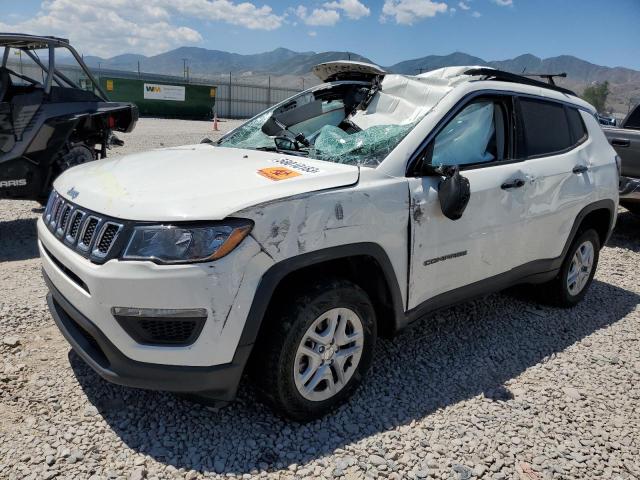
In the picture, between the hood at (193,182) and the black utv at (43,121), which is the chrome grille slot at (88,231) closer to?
the hood at (193,182)

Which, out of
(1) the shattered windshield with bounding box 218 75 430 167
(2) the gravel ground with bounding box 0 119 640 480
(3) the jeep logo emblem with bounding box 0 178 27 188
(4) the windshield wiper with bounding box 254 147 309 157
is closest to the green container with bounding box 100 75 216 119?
(3) the jeep logo emblem with bounding box 0 178 27 188

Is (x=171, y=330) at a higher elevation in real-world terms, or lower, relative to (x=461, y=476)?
higher

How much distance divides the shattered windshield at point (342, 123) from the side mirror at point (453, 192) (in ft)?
1.11

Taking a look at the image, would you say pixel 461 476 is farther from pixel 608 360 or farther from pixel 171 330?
pixel 608 360

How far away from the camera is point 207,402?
7.94 feet

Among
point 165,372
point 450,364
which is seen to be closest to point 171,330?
point 165,372

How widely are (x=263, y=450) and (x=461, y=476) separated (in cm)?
94

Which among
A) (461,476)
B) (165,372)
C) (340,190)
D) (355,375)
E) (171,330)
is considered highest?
(340,190)

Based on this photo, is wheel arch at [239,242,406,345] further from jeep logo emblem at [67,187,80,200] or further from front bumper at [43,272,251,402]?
jeep logo emblem at [67,187,80,200]

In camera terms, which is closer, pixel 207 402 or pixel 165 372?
pixel 165 372

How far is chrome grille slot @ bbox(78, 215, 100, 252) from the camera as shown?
238 cm

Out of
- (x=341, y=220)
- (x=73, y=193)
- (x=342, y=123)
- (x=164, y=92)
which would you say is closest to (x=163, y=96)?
(x=164, y=92)

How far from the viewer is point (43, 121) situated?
578 centimetres

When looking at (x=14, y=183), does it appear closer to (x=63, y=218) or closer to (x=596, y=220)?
(x=63, y=218)
